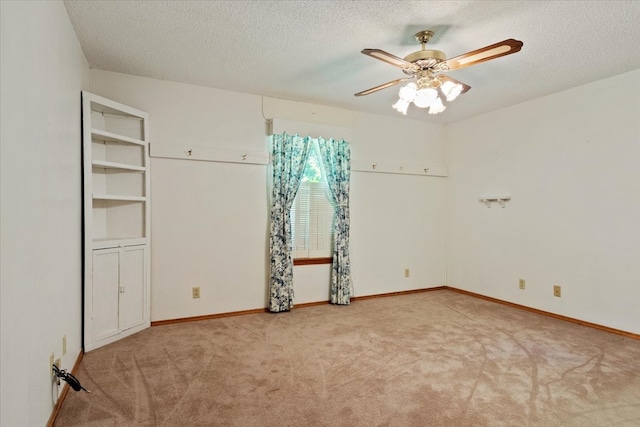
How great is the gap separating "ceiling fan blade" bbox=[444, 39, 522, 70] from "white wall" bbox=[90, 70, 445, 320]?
2.11 metres

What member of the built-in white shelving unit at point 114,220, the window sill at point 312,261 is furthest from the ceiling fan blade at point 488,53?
the built-in white shelving unit at point 114,220

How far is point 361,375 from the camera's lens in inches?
92.7

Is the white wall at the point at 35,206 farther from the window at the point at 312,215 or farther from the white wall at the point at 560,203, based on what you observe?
the white wall at the point at 560,203

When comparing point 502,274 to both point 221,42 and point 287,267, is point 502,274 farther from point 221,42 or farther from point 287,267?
point 221,42

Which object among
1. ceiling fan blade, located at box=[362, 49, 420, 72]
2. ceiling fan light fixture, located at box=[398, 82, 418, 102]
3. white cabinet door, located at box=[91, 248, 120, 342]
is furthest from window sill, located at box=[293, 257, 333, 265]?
ceiling fan blade, located at box=[362, 49, 420, 72]

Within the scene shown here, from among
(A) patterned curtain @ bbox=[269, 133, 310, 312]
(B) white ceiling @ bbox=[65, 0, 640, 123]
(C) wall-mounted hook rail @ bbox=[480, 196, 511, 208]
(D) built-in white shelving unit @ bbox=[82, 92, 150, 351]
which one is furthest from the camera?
(C) wall-mounted hook rail @ bbox=[480, 196, 511, 208]

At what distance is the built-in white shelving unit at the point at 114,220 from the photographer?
8.93 ft

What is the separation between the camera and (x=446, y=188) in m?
5.18

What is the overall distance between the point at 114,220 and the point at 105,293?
73 cm

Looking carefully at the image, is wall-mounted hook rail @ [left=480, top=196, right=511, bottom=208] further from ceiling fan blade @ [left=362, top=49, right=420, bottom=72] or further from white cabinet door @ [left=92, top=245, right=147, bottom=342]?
white cabinet door @ [left=92, top=245, right=147, bottom=342]

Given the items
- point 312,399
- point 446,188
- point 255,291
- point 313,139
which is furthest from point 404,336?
point 446,188

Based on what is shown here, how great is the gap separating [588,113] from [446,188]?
2.01 metres

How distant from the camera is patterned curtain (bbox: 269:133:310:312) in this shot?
382 centimetres

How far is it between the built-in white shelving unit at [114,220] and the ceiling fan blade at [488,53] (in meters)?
2.89
